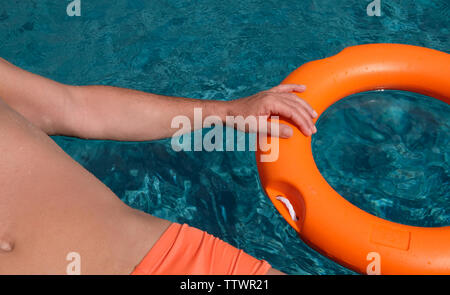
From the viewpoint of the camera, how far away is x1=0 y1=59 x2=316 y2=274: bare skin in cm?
149

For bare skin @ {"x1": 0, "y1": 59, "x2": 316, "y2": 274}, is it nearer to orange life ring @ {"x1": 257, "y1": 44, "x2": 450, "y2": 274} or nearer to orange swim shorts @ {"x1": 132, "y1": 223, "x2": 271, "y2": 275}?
orange swim shorts @ {"x1": 132, "y1": 223, "x2": 271, "y2": 275}

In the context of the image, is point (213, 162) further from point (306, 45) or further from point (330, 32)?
point (330, 32)

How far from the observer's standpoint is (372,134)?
2.52 metres

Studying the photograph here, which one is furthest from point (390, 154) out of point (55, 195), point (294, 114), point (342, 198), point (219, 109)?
point (55, 195)

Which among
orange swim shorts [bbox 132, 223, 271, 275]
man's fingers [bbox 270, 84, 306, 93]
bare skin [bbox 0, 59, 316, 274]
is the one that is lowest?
orange swim shorts [bbox 132, 223, 271, 275]

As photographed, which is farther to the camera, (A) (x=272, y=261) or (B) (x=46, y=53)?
(B) (x=46, y=53)

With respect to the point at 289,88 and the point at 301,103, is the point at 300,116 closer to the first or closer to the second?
the point at 301,103

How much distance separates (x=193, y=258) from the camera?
162 centimetres

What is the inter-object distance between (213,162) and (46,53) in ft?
4.58

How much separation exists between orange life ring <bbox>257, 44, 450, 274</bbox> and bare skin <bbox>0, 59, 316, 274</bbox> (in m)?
0.17

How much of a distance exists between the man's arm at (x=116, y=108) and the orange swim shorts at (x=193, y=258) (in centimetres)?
56

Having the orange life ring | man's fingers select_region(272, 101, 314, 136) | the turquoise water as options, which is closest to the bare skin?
man's fingers select_region(272, 101, 314, 136)
